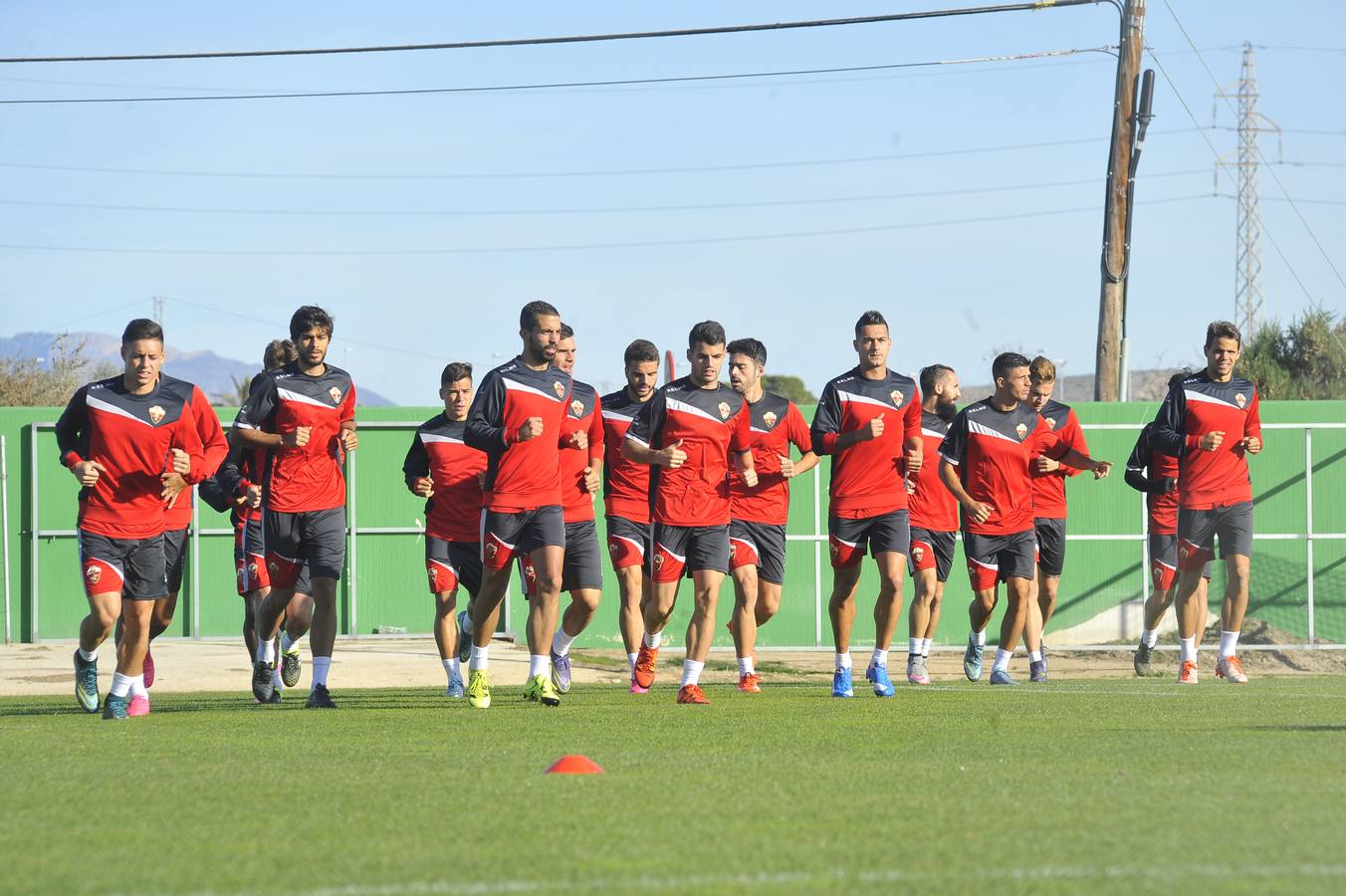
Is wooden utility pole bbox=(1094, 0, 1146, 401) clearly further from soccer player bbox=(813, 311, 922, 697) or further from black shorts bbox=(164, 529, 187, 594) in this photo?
black shorts bbox=(164, 529, 187, 594)

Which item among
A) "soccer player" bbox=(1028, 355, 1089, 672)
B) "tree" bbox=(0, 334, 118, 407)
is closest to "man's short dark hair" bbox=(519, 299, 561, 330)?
"soccer player" bbox=(1028, 355, 1089, 672)

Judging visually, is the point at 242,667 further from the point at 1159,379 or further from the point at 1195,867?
the point at 1159,379

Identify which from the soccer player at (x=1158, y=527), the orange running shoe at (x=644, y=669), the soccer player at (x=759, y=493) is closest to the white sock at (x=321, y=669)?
the orange running shoe at (x=644, y=669)

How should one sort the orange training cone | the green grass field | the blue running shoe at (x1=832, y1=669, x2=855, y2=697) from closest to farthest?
1. the green grass field
2. the orange training cone
3. the blue running shoe at (x1=832, y1=669, x2=855, y2=697)

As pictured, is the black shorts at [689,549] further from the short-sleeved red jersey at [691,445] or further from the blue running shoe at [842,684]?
the blue running shoe at [842,684]

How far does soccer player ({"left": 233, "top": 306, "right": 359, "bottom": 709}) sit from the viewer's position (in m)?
10.1

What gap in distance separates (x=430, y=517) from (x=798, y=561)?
8.14m

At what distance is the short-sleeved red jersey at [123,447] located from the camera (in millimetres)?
9086

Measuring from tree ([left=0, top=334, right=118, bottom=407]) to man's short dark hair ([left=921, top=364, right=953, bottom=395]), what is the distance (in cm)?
2212

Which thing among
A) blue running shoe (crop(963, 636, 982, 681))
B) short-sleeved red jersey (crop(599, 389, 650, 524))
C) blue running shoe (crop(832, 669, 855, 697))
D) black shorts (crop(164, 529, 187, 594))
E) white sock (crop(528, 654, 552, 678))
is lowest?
blue running shoe (crop(963, 636, 982, 681))

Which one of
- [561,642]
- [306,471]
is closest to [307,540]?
[306,471]

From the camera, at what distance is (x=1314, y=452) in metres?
18.6

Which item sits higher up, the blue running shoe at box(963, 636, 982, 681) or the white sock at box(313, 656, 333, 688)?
the white sock at box(313, 656, 333, 688)

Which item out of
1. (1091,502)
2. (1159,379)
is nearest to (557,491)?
(1091,502)
